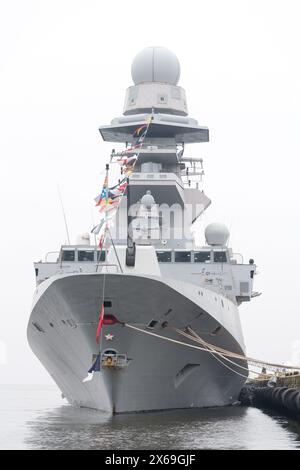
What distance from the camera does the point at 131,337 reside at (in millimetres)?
28094

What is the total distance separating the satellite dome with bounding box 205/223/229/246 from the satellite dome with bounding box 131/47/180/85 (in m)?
8.72

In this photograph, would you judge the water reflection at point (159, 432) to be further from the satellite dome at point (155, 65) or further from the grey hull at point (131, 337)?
the satellite dome at point (155, 65)

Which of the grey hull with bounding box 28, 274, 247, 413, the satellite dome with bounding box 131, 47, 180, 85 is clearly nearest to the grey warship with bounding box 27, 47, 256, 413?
the grey hull with bounding box 28, 274, 247, 413

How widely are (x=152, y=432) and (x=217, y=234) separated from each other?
1735cm

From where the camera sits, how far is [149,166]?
41781 millimetres

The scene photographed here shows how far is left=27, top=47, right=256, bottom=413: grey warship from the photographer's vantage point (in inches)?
1092

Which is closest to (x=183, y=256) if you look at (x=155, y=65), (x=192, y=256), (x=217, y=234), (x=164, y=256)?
(x=192, y=256)

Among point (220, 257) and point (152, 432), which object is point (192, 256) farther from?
point (152, 432)

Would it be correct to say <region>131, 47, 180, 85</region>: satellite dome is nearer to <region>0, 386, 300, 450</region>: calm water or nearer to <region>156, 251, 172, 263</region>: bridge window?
<region>156, 251, 172, 263</region>: bridge window

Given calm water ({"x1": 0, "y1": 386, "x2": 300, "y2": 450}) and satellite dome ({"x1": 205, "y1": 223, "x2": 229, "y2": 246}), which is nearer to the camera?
calm water ({"x1": 0, "y1": 386, "x2": 300, "y2": 450})

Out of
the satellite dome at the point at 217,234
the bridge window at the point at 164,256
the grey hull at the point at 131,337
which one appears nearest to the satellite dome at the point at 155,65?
the satellite dome at the point at 217,234

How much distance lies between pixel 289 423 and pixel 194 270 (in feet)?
25.3

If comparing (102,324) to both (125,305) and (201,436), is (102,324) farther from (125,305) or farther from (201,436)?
(201,436)
